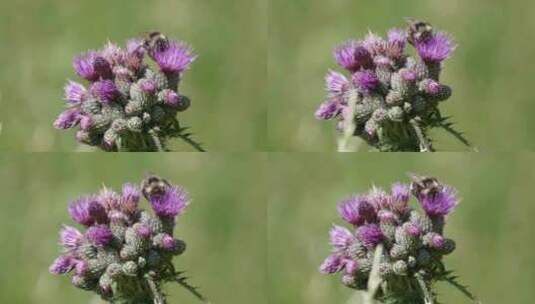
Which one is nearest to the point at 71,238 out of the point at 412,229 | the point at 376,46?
the point at 412,229

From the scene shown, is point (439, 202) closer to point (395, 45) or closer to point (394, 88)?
point (394, 88)

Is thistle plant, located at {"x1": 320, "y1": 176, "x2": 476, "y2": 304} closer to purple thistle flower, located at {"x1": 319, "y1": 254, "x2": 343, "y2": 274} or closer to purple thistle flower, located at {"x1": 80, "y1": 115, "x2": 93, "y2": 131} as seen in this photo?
purple thistle flower, located at {"x1": 319, "y1": 254, "x2": 343, "y2": 274}

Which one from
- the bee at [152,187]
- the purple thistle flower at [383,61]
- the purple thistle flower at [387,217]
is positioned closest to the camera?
the purple thistle flower at [387,217]

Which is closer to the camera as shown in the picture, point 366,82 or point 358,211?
point 358,211

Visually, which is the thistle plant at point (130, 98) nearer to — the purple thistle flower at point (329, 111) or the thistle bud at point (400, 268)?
the purple thistle flower at point (329, 111)

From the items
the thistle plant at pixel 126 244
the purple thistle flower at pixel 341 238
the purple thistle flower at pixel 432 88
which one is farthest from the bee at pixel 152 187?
the purple thistle flower at pixel 432 88

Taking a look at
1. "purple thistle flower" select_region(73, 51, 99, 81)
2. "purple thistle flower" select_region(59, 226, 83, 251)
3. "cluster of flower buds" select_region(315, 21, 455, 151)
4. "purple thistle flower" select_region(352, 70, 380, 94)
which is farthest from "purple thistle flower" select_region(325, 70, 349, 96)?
"purple thistle flower" select_region(59, 226, 83, 251)
